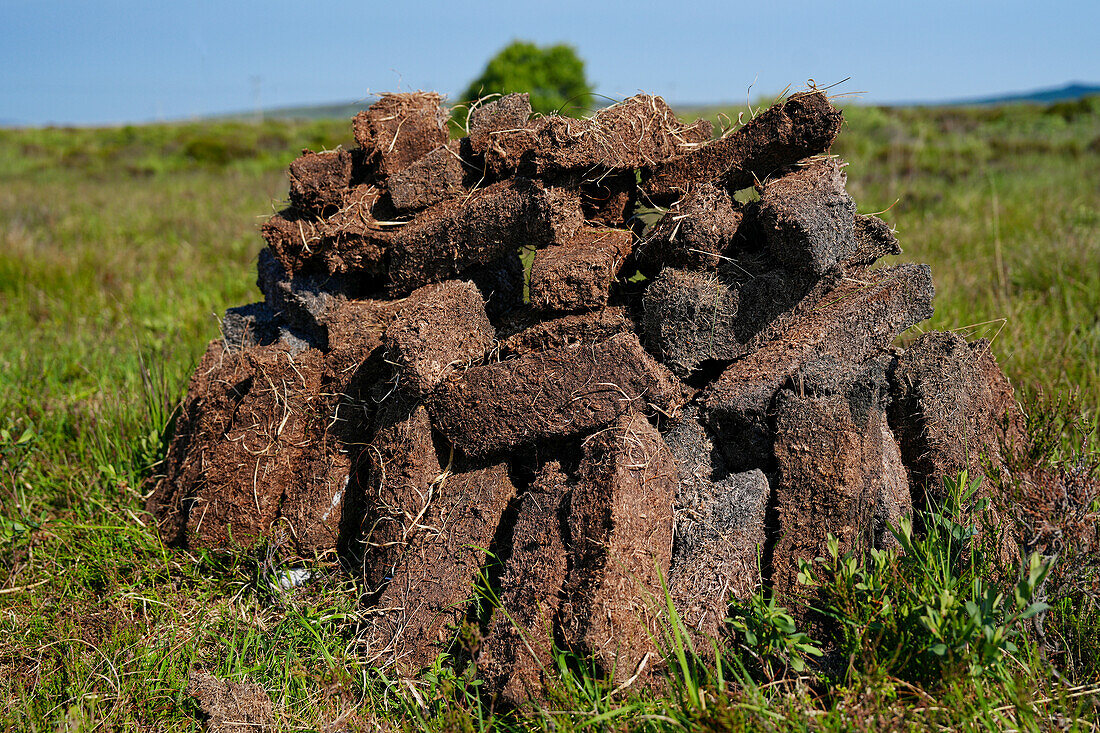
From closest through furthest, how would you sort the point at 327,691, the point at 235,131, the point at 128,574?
the point at 327,691, the point at 128,574, the point at 235,131

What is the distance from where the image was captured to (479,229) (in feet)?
9.78

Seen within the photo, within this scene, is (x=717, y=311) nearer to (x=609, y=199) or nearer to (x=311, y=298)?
(x=609, y=199)

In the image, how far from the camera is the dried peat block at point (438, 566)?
2.48 meters

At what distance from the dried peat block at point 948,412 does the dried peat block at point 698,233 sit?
34.3 inches

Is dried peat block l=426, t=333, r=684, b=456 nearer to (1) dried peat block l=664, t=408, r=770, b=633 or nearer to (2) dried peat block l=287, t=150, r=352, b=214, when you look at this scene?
(1) dried peat block l=664, t=408, r=770, b=633

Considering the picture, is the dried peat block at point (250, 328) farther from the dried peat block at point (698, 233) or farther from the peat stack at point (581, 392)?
the dried peat block at point (698, 233)

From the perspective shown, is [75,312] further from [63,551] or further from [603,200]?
[603,200]

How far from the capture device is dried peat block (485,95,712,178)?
2.81 meters

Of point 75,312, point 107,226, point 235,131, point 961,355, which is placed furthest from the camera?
point 235,131

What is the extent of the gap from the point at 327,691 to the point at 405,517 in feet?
2.11

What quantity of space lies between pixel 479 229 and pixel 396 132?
851 mm

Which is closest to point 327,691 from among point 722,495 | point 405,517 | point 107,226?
point 405,517

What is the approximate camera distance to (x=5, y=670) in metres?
2.57

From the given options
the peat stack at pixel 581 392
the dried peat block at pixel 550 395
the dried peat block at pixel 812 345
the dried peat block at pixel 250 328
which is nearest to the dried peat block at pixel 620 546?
the peat stack at pixel 581 392
